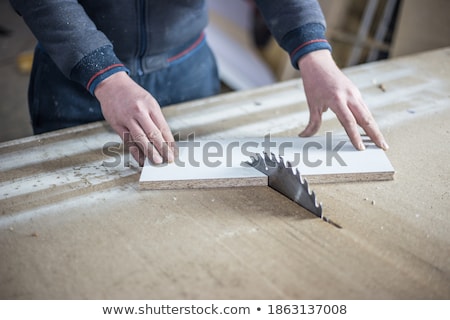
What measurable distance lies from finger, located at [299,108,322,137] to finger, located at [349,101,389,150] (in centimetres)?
9

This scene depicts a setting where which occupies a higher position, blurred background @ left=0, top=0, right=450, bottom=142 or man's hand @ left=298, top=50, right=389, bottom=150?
man's hand @ left=298, top=50, right=389, bottom=150

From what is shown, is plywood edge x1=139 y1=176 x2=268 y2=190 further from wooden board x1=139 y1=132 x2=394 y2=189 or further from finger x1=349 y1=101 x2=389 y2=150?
finger x1=349 y1=101 x2=389 y2=150

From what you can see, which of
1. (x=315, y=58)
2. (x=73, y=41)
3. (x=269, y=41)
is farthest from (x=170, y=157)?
(x=269, y=41)

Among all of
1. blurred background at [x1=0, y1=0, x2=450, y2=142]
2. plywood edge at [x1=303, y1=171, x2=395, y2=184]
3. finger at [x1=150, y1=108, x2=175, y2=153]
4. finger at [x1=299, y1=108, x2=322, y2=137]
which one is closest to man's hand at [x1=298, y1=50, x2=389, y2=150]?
finger at [x1=299, y1=108, x2=322, y2=137]

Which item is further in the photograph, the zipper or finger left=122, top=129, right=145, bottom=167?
the zipper

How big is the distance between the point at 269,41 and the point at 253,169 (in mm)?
2411

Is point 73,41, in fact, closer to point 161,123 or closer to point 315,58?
point 161,123

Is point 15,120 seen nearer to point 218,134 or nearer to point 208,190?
point 218,134

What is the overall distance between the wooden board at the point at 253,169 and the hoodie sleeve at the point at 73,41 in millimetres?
234

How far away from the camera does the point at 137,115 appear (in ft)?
3.43

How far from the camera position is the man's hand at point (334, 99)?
44.6 inches

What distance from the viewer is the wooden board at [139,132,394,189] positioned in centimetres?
104

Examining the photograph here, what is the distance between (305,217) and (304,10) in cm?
59
